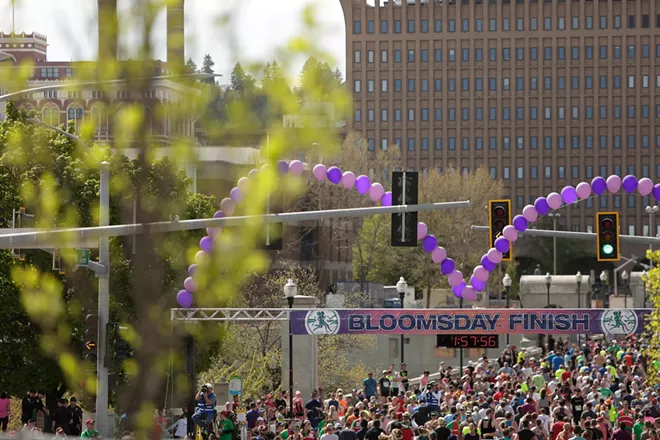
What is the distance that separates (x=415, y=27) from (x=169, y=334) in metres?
142

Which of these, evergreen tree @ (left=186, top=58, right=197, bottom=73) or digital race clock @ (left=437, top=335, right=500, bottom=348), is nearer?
evergreen tree @ (left=186, top=58, right=197, bottom=73)

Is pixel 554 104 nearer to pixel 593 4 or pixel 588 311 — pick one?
pixel 593 4

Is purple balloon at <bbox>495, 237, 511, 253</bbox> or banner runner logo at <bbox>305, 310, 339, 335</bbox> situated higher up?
purple balloon at <bbox>495, 237, 511, 253</bbox>

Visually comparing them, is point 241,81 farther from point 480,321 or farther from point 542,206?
point 542,206

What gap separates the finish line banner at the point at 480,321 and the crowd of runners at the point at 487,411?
3.81 ft

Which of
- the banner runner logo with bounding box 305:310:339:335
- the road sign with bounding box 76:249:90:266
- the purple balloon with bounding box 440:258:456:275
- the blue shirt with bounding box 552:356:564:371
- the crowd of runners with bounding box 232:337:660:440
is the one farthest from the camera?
the blue shirt with bounding box 552:356:564:371

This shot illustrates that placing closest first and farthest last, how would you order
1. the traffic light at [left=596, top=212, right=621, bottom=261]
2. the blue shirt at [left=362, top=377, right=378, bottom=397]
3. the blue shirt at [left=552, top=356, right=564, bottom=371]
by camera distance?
the traffic light at [left=596, top=212, right=621, bottom=261], the blue shirt at [left=362, top=377, right=378, bottom=397], the blue shirt at [left=552, top=356, right=564, bottom=371]

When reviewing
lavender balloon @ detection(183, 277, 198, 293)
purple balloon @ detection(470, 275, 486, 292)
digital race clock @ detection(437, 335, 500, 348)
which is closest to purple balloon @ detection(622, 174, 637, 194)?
purple balloon @ detection(470, 275, 486, 292)

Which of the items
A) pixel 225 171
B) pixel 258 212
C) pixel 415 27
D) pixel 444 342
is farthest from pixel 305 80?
pixel 415 27

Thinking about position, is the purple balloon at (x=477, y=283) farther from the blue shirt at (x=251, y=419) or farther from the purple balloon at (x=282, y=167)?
the purple balloon at (x=282, y=167)

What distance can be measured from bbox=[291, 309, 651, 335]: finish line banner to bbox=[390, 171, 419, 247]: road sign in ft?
37.5

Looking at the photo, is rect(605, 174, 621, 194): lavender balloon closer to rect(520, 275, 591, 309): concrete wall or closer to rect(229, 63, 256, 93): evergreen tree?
rect(520, 275, 591, 309): concrete wall

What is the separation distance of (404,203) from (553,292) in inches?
1852

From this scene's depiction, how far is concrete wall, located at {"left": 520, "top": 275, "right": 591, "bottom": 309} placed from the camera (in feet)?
219
